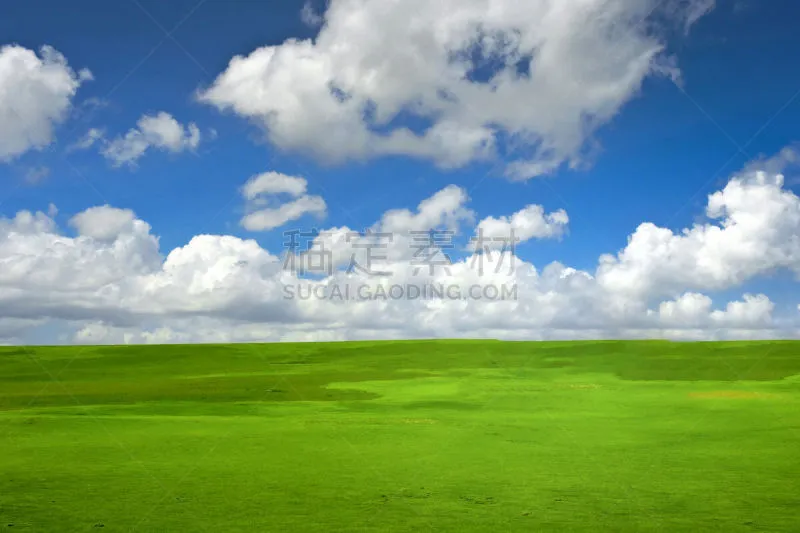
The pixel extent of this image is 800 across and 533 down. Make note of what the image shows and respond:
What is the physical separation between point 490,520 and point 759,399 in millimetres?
35219

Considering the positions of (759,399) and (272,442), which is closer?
(272,442)

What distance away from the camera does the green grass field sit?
1423cm

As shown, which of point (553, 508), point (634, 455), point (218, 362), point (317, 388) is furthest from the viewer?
point (218, 362)

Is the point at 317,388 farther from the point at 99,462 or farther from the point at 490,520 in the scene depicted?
the point at 490,520

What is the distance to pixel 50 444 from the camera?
79.1 feet

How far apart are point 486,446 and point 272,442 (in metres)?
8.20

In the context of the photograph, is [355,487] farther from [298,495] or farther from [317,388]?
[317,388]

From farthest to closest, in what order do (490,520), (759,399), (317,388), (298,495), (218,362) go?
(218,362) → (317,388) → (759,399) → (298,495) → (490,520)

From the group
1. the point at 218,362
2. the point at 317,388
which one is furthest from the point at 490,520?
the point at 218,362

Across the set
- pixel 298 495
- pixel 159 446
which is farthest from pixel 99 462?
pixel 298 495

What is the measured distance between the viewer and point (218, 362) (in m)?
102

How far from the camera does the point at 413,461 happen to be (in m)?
20.8

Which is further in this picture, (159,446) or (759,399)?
(759,399)

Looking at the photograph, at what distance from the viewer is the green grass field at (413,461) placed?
14.2 m
